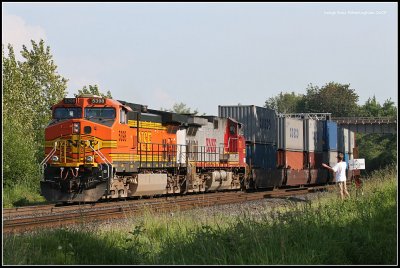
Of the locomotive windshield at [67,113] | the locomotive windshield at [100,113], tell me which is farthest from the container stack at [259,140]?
the locomotive windshield at [67,113]

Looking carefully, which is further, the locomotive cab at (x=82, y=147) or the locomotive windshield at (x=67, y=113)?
the locomotive windshield at (x=67, y=113)

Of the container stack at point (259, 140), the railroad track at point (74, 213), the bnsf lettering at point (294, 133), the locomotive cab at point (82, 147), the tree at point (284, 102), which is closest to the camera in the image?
the railroad track at point (74, 213)

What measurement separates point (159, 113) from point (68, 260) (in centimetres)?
1350

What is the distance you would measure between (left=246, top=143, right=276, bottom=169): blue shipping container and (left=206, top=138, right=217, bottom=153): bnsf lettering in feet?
10.4

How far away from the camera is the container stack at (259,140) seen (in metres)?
28.6

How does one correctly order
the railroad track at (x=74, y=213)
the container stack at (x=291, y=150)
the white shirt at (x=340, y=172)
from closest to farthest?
the railroad track at (x=74, y=213) < the white shirt at (x=340, y=172) < the container stack at (x=291, y=150)

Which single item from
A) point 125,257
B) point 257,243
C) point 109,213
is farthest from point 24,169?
point 257,243

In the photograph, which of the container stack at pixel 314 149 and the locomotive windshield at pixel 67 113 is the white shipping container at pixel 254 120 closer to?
the container stack at pixel 314 149

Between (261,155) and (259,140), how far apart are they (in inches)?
31.3

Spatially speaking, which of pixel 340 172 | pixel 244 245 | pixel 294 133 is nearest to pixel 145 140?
pixel 340 172

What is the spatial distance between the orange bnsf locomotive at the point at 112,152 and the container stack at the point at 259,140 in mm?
6298

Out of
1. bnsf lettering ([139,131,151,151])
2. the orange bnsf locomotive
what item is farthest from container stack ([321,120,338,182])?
bnsf lettering ([139,131,151,151])

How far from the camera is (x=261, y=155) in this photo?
29.6 metres

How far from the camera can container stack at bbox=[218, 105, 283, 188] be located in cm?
2859
